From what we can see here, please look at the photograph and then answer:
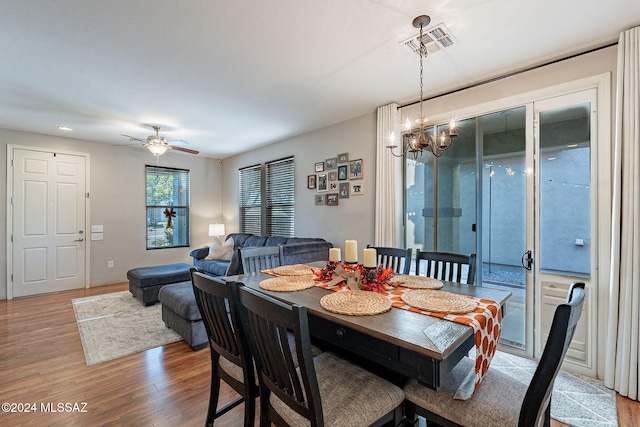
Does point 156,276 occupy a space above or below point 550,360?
below

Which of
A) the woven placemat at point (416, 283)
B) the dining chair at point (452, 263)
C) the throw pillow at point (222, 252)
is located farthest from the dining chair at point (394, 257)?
the throw pillow at point (222, 252)

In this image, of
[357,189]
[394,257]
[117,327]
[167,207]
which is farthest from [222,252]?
[394,257]

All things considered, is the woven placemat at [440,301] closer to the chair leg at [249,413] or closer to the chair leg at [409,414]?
the chair leg at [409,414]

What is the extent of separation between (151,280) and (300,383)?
3637 millimetres

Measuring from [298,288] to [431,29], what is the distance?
6.67 ft

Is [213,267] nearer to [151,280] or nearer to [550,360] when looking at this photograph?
[151,280]

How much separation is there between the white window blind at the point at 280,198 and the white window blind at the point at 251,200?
1.06 ft

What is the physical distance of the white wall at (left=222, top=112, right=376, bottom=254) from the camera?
12.4 feet

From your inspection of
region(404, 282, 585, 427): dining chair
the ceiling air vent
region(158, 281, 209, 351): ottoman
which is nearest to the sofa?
region(158, 281, 209, 351): ottoman

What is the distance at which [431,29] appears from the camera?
6.77ft

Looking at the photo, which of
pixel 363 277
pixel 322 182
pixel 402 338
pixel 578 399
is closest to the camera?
pixel 402 338

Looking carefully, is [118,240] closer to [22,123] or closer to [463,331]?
[22,123]

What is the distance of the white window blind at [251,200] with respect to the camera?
19.2 feet

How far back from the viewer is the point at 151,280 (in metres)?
4.03
